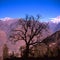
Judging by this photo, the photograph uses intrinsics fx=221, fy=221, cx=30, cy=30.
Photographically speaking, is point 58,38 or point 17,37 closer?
point 17,37

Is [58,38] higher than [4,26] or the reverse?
the reverse

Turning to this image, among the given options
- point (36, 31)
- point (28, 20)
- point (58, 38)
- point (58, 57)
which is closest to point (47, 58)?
point (58, 57)

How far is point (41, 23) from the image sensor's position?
20453mm

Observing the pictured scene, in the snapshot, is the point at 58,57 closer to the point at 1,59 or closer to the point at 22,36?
the point at 22,36

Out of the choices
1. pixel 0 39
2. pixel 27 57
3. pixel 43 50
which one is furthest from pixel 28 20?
pixel 0 39

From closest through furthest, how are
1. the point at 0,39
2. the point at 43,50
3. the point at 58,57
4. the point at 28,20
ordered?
the point at 58,57 < the point at 28,20 < the point at 43,50 < the point at 0,39

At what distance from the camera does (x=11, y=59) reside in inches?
769

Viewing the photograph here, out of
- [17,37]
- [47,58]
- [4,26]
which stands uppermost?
[4,26]

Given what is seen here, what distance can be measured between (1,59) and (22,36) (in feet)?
8.83

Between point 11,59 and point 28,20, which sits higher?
point 28,20

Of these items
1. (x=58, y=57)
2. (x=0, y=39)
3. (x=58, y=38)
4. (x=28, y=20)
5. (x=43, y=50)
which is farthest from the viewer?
(x=0, y=39)

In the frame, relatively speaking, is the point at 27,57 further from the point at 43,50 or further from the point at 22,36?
the point at 43,50

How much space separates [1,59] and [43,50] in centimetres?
604

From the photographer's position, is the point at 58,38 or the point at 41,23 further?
the point at 58,38
